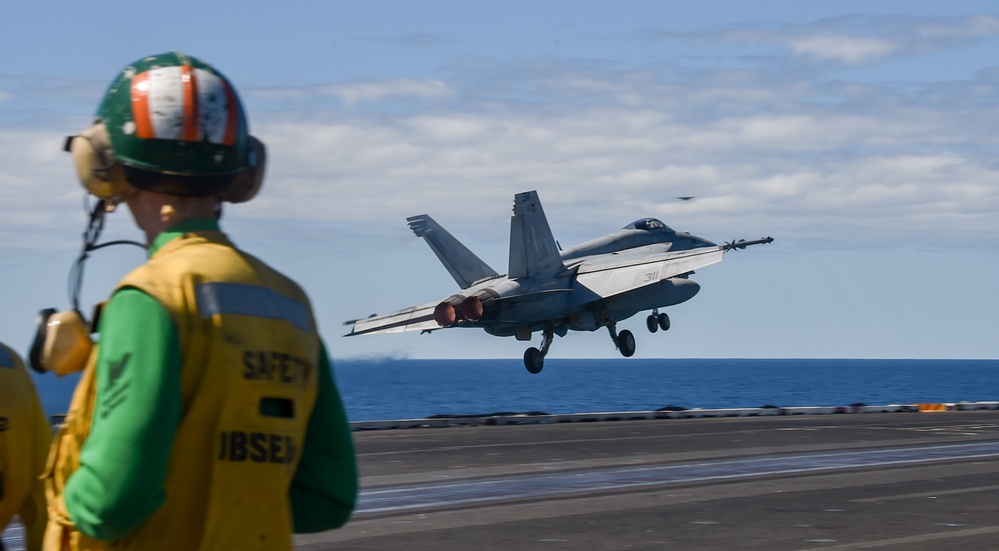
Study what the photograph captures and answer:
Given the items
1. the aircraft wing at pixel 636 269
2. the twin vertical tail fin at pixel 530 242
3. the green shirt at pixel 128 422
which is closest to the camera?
the green shirt at pixel 128 422

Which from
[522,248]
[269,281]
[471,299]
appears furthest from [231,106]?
[522,248]

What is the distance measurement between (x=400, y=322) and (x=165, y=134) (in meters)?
43.1

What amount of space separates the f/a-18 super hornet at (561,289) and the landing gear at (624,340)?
0.04 meters

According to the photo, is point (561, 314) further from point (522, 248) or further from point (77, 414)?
point (77, 414)

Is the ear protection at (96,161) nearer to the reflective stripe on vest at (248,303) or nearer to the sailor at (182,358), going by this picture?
the sailor at (182,358)

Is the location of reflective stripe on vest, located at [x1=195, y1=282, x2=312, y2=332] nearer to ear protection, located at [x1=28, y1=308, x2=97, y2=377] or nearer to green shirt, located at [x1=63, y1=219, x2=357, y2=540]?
green shirt, located at [x1=63, y1=219, x2=357, y2=540]

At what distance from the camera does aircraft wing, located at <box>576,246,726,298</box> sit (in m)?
44.6

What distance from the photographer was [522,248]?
145 feet

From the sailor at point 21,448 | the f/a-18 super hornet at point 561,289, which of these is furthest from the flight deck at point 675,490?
the f/a-18 super hornet at point 561,289

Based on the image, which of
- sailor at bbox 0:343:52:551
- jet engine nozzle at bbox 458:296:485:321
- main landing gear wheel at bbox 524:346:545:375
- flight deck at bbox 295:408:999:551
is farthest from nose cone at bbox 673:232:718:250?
sailor at bbox 0:343:52:551

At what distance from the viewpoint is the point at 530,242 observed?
44500 mm

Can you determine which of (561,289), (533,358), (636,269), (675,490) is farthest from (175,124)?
(533,358)

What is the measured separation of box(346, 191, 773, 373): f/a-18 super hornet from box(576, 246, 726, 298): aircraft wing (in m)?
0.03

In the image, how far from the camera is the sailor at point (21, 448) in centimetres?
383
